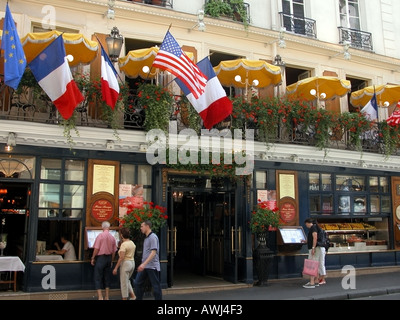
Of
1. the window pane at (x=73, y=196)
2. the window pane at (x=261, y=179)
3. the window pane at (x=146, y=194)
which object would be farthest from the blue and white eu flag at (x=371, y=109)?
the window pane at (x=73, y=196)

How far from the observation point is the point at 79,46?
10656mm

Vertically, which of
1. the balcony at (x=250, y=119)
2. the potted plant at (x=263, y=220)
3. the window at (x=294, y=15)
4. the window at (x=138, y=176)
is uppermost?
the window at (x=294, y=15)

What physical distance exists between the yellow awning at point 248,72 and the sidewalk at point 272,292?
221 inches

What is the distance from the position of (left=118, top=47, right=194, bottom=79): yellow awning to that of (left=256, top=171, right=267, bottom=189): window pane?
423 cm

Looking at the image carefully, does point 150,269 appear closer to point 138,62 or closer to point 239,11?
point 138,62

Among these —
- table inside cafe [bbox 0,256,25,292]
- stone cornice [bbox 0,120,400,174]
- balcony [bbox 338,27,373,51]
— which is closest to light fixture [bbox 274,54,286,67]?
stone cornice [bbox 0,120,400,174]

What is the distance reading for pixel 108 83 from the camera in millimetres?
10219

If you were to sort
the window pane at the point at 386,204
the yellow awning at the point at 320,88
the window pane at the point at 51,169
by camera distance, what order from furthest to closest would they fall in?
the window pane at the point at 386,204 → the yellow awning at the point at 320,88 → the window pane at the point at 51,169

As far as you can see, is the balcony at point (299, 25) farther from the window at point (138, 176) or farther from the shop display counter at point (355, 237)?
the window at point (138, 176)

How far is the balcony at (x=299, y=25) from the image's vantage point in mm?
15047

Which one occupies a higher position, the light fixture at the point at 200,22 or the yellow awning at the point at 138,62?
the light fixture at the point at 200,22

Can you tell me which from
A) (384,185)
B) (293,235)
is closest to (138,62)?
(293,235)

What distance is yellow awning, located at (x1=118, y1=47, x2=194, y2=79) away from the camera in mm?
11172
